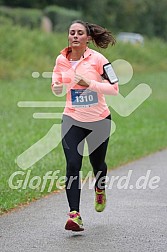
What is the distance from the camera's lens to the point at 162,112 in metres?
23.7

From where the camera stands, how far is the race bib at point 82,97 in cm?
743

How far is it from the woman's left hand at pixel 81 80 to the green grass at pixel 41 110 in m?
2.05

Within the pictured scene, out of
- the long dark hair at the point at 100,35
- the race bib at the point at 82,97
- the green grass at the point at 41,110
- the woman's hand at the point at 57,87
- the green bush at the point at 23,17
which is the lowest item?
the green bush at the point at 23,17

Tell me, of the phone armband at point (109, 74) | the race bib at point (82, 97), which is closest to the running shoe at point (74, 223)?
the race bib at point (82, 97)

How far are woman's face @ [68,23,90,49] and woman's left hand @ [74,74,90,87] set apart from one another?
1.10 feet

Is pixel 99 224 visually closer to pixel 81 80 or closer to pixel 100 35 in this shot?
pixel 81 80

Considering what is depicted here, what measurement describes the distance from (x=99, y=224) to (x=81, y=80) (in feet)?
5.05

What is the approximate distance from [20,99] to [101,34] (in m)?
15.4

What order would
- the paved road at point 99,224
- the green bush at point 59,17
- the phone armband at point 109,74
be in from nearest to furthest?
the paved road at point 99,224 < the phone armband at point 109,74 < the green bush at point 59,17

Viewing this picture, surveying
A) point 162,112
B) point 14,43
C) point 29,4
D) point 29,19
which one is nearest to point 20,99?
point 162,112

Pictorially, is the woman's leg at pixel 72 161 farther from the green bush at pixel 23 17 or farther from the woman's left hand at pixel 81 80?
the green bush at pixel 23 17

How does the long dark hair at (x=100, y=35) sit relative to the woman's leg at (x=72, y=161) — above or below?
above

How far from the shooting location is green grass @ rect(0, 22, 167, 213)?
11925mm

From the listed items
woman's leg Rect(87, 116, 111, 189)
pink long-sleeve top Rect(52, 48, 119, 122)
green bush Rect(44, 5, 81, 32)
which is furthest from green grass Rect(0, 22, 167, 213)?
green bush Rect(44, 5, 81, 32)
